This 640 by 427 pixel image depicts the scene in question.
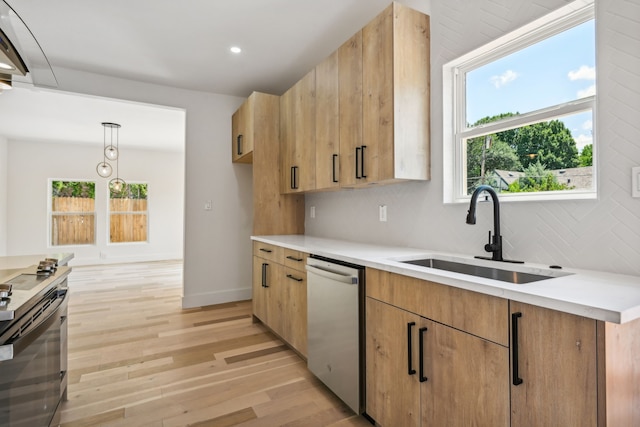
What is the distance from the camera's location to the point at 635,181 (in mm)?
1338

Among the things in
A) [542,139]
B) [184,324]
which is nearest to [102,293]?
[184,324]

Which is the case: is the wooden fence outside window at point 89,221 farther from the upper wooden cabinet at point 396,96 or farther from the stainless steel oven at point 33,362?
the upper wooden cabinet at point 396,96

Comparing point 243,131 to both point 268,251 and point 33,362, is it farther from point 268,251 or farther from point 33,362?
point 33,362

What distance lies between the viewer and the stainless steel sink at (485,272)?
156cm

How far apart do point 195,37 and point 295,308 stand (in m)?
2.48

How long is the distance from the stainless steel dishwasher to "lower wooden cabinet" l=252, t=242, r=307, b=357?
7.9 inches

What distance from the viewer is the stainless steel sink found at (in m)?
1.56

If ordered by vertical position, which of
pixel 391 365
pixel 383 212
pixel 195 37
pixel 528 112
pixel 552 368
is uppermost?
pixel 195 37

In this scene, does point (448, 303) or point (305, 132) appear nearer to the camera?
point (448, 303)

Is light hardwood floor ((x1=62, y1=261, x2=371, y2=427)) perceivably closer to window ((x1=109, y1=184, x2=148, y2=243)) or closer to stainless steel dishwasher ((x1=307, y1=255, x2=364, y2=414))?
stainless steel dishwasher ((x1=307, y1=255, x2=364, y2=414))

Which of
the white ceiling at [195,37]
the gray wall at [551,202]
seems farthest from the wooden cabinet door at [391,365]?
the white ceiling at [195,37]

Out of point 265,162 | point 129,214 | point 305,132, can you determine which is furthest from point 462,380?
point 129,214

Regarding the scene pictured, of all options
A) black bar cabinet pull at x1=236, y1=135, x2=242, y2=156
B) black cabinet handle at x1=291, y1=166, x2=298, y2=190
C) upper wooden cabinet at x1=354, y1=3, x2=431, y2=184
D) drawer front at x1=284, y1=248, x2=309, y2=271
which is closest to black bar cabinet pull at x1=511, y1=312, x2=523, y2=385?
upper wooden cabinet at x1=354, y1=3, x2=431, y2=184

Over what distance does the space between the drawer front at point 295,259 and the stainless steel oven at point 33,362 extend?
1404mm
